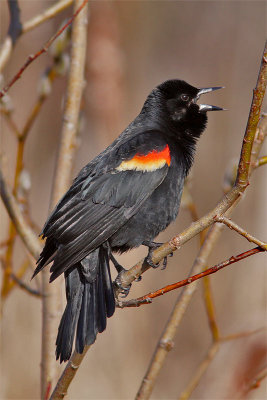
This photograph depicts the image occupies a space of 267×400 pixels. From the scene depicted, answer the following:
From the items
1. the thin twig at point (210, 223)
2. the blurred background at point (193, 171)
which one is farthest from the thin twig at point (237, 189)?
the blurred background at point (193, 171)

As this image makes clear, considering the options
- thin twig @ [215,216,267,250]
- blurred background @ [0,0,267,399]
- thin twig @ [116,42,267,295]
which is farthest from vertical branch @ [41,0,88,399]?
blurred background @ [0,0,267,399]

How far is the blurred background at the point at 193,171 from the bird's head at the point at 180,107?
55.0 inches

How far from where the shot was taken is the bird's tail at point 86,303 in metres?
2.26

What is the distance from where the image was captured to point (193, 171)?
22.4 ft

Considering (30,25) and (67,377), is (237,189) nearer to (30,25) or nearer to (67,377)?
(67,377)

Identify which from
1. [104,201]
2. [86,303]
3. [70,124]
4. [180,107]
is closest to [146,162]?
[104,201]

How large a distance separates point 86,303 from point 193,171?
180 inches

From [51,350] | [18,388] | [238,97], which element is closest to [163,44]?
[238,97]

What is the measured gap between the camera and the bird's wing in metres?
2.44

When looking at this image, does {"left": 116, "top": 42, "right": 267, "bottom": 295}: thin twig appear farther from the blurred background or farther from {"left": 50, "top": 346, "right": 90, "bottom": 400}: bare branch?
the blurred background

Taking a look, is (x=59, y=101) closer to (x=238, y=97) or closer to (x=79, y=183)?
(x=238, y=97)

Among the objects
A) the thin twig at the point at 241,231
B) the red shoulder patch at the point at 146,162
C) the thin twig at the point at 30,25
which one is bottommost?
the thin twig at the point at 241,231

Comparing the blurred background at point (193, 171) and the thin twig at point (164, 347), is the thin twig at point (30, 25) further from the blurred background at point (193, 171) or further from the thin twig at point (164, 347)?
the blurred background at point (193, 171)

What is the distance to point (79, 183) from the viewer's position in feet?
8.89
